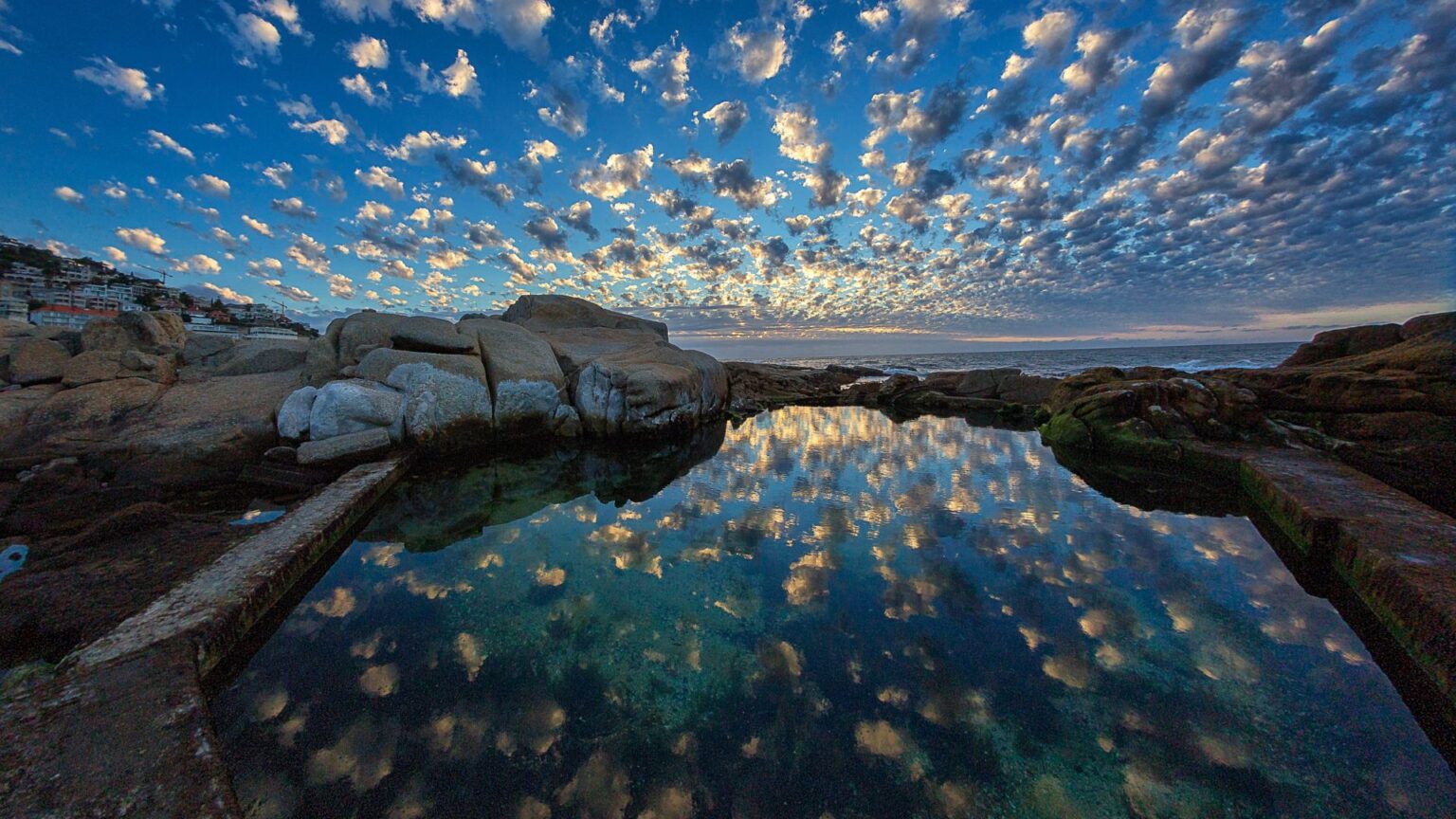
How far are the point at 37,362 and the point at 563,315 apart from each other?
1673 cm

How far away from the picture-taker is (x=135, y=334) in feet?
52.4

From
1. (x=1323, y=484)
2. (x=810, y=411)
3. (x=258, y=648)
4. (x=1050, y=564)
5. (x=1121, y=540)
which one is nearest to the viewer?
(x=258, y=648)

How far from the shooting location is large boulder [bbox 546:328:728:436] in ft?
54.3

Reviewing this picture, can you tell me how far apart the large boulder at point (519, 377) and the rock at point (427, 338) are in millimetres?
657

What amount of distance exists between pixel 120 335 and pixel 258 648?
19.0 m

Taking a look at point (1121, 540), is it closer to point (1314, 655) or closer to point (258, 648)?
point (1314, 655)

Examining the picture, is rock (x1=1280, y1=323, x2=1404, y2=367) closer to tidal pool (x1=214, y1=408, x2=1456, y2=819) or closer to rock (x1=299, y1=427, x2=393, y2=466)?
tidal pool (x1=214, y1=408, x2=1456, y2=819)

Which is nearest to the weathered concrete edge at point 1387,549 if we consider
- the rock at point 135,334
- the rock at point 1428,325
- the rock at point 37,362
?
the rock at point 1428,325

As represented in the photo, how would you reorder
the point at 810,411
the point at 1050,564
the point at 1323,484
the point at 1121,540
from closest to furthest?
the point at 1050,564 → the point at 1121,540 → the point at 1323,484 → the point at 810,411

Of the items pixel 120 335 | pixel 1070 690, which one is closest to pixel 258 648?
pixel 1070 690

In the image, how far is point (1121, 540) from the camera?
787 centimetres

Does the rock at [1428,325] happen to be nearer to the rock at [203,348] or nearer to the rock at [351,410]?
the rock at [351,410]

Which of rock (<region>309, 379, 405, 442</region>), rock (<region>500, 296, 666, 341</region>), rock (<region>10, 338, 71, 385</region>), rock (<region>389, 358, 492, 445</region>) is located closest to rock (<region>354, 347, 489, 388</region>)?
rock (<region>389, 358, 492, 445</region>)

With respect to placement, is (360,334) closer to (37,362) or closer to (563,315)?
(37,362)
